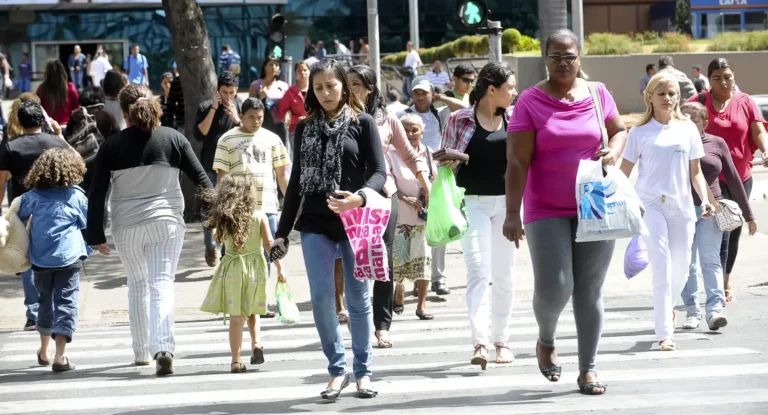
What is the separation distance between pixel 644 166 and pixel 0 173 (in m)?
4.80

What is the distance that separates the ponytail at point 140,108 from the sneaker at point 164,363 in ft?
4.72

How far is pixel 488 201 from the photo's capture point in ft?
26.0

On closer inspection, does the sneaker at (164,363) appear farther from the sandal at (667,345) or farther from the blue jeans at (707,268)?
the blue jeans at (707,268)

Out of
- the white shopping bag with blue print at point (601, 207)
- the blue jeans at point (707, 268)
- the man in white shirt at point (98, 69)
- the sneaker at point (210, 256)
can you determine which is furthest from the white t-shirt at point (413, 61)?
the white shopping bag with blue print at point (601, 207)

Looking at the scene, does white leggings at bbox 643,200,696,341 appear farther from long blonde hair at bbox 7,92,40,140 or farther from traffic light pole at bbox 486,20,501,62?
traffic light pole at bbox 486,20,501,62

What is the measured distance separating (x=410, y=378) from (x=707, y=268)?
3.04m

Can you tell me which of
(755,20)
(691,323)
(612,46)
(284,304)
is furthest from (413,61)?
(284,304)

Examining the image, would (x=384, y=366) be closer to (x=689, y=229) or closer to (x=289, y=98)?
(x=689, y=229)

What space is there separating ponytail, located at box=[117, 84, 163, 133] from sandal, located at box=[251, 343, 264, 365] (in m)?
1.58

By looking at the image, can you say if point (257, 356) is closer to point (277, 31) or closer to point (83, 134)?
point (83, 134)

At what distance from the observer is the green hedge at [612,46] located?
Answer: 3481 centimetres

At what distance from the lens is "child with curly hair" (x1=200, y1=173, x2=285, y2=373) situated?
8.16 metres

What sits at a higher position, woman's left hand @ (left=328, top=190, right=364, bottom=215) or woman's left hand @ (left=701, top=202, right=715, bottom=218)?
woman's left hand @ (left=328, top=190, right=364, bottom=215)

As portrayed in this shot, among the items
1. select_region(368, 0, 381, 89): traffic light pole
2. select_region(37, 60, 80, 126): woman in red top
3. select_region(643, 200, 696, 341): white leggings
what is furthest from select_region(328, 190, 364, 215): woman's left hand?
select_region(368, 0, 381, 89): traffic light pole
